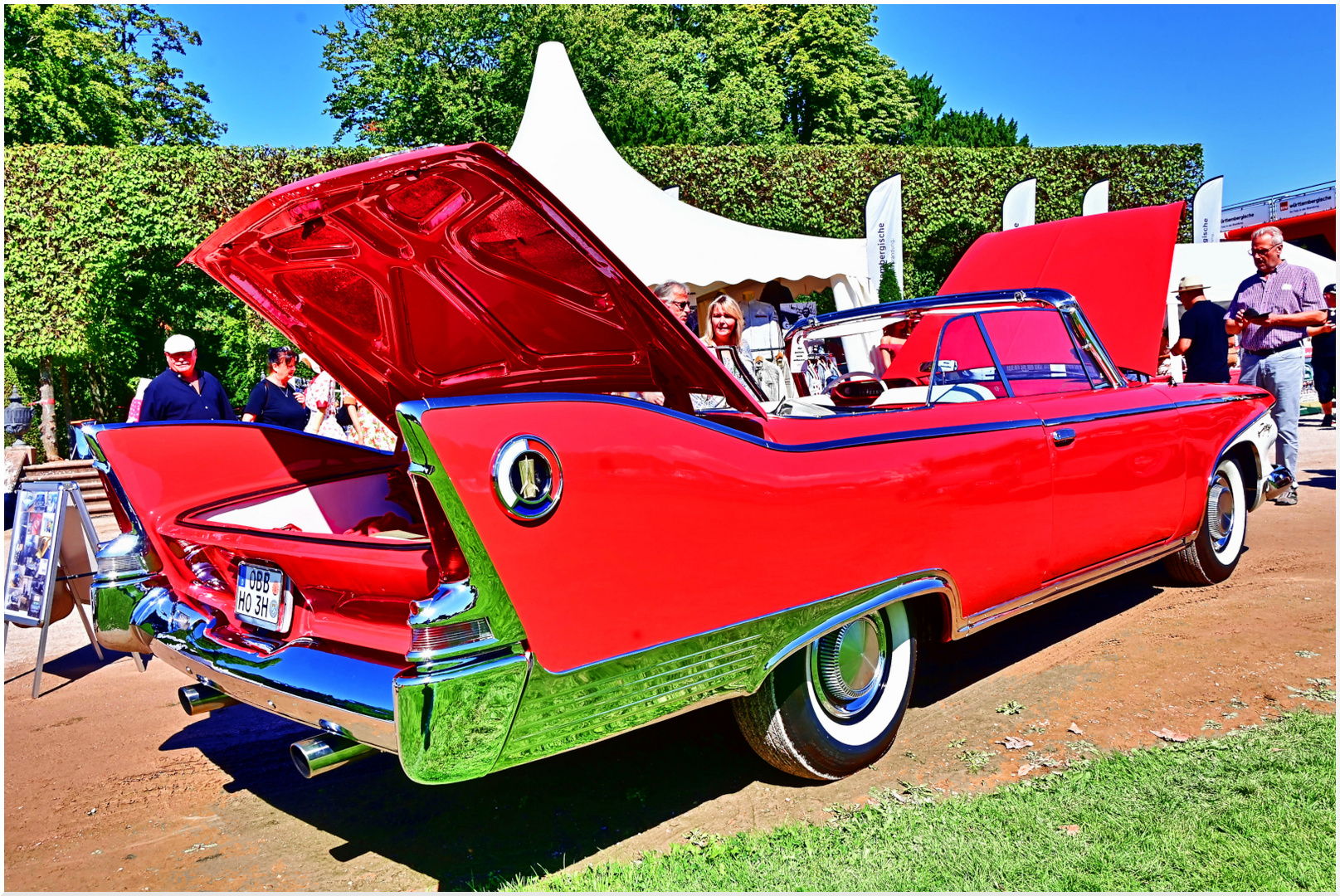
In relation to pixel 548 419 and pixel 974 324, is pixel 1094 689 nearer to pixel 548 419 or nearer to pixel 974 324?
pixel 974 324

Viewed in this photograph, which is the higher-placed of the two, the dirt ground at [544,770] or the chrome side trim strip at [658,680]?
the chrome side trim strip at [658,680]

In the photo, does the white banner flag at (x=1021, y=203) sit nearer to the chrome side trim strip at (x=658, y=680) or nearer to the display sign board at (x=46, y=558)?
the display sign board at (x=46, y=558)

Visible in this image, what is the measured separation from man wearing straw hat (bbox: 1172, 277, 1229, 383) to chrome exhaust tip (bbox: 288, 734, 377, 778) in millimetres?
7137

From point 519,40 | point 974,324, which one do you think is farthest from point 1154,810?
point 519,40

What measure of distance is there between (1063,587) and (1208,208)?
20385 mm

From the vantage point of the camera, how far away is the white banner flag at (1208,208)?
65.2ft

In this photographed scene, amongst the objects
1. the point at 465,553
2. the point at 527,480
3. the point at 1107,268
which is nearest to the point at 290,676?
the point at 465,553

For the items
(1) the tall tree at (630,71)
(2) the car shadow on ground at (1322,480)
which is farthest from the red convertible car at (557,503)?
(1) the tall tree at (630,71)

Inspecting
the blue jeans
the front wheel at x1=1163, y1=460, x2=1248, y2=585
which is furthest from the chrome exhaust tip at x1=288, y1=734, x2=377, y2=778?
the blue jeans

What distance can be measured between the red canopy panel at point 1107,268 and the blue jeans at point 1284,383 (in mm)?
727

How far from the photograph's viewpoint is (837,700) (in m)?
2.88

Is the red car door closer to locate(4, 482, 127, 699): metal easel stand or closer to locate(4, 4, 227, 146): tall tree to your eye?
locate(4, 482, 127, 699): metal easel stand

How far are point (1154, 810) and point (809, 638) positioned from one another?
1106 mm

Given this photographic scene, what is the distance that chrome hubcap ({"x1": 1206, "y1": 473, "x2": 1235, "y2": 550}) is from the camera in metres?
4.82
